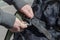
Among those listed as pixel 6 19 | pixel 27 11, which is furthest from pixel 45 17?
pixel 6 19

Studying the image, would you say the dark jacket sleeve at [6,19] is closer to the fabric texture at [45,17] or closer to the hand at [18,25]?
the hand at [18,25]

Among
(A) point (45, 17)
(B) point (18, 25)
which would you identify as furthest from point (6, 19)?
(A) point (45, 17)

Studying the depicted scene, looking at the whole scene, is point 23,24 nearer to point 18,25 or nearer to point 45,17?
point 18,25

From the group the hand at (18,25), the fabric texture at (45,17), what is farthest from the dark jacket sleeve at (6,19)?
the fabric texture at (45,17)

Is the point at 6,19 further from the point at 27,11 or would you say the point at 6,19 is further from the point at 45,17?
the point at 45,17

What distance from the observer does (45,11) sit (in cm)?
131

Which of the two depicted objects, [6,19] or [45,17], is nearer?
[6,19]

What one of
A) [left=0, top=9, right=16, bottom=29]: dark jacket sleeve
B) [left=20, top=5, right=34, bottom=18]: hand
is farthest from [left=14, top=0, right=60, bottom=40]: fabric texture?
[left=0, top=9, right=16, bottom=29]: dark jacket sleeve

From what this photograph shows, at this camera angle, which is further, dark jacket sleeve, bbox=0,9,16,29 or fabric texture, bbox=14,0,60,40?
fabric texture, bbox=14,0,60,40

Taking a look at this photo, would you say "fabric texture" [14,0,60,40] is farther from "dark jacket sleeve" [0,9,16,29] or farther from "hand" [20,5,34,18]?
"dark jacket sleeve" [0,9,16,29]

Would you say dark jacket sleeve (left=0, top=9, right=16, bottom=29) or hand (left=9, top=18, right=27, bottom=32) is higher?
dark jacket sleeve (left=0, top=9, right=16, bottom=29)

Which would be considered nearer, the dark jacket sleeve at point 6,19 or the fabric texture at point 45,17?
the dark jacket sleeve at point 6,19

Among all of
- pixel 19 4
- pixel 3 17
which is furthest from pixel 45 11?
pixel 3 17

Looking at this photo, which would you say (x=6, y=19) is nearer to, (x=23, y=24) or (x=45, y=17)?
(x=23, y=24)
